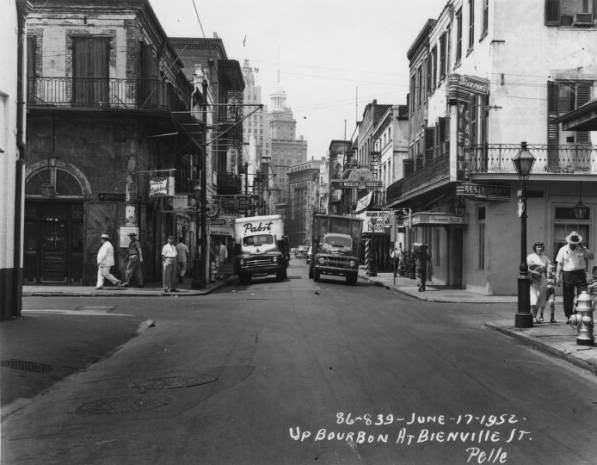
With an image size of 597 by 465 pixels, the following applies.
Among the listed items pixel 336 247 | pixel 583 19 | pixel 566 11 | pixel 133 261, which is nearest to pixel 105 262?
pixel 133 261

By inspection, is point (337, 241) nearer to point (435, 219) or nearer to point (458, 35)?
point (435, 219)

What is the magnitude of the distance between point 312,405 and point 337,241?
25.4 metres

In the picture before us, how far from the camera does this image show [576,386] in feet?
28.8

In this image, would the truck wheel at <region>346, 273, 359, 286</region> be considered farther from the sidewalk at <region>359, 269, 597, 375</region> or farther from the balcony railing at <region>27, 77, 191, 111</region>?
the balcony railing at <region>27, 77, 191, 111</region>

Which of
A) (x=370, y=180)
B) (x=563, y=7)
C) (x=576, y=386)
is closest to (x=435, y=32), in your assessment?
(x=563, y=7)

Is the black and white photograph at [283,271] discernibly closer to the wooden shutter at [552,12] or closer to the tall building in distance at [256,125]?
the wooden shutter at [552,12]

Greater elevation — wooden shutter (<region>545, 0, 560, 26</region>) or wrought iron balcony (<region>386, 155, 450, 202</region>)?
wooden shutter (<region>545, 0, 560, 26</region>)

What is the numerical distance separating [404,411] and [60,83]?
22.5 metres

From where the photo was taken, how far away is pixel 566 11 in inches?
973

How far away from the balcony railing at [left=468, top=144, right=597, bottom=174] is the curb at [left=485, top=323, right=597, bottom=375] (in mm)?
10844

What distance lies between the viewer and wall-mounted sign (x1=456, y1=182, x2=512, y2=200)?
949 inches

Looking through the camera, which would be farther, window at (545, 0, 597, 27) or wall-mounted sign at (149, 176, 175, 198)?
wall-mounted sign at (149, 176, 175, 198)

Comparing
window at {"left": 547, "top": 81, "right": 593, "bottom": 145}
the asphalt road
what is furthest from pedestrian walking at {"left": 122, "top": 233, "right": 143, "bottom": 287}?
window at {"left": 547, "top": 81, "right": 593, "bottom": 145}

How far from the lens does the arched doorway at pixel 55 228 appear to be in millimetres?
25797
